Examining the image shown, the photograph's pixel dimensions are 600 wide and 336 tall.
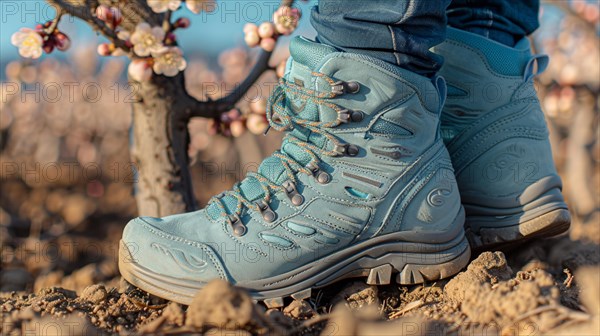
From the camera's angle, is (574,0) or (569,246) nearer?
(569,246)

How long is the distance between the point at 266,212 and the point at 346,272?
0.26 metres

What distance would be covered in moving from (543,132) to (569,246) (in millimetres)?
497

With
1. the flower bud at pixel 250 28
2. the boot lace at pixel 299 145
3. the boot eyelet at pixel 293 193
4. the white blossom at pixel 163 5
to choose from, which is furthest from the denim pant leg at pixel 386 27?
the flower bud at pixel 250 28

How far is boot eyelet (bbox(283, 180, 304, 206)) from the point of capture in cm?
169

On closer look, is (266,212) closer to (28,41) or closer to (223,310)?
(223,310)

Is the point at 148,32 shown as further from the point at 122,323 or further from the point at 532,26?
the point at 532,26

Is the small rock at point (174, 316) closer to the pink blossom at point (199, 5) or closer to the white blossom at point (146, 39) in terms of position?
the white blossom at point (146, 39)

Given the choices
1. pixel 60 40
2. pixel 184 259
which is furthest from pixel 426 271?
pixel 60 40

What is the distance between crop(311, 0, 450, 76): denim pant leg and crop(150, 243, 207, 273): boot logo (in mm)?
639

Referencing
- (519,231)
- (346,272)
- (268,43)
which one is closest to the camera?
(346,272)

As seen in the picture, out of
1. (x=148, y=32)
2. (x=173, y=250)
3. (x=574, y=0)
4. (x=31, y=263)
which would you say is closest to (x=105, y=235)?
(x=31, y=263)

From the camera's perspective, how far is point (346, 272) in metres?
1.72

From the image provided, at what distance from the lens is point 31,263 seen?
3295 millimetres

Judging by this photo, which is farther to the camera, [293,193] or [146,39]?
[146,39]
